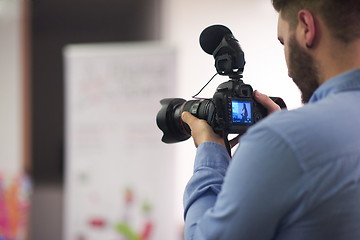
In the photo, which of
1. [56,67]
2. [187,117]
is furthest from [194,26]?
[187,117]

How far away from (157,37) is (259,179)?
3.25 metres

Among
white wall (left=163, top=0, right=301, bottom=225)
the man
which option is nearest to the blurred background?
white wall (left=163, top=0, right=301, bottom=225)

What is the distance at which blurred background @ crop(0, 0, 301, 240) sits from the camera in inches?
135

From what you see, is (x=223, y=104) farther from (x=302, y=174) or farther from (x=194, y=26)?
(x=194, y=26)

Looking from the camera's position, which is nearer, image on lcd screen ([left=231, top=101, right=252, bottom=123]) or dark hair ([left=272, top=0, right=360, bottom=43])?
dark hair ([left=272, top=0, right=360, bottom=43])

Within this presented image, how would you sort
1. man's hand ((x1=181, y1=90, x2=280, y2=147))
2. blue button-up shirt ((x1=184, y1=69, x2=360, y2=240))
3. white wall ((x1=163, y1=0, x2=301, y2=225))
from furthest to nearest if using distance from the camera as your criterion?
1. white wall ((x1=163, y1=0, x2=301, y2=225))
2. man's hand ((x1=181, y1=90, x2=280, y2=147))
3. blue button-up shirt ((x1=184, y1=69, x2=360, y2=240))

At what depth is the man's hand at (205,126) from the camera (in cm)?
107

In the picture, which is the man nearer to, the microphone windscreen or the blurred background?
the microphone windscreen

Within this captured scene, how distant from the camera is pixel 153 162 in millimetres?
3637

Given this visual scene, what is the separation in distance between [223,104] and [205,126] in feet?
0.19

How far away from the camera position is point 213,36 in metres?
1.24

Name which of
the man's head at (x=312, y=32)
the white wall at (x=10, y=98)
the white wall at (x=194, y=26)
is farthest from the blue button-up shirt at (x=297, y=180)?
the white wall at (x=10, y=98)

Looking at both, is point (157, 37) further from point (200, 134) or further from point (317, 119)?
point (317, 119)

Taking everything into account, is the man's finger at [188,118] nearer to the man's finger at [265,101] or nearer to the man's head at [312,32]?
the man's finger at [265,101]
